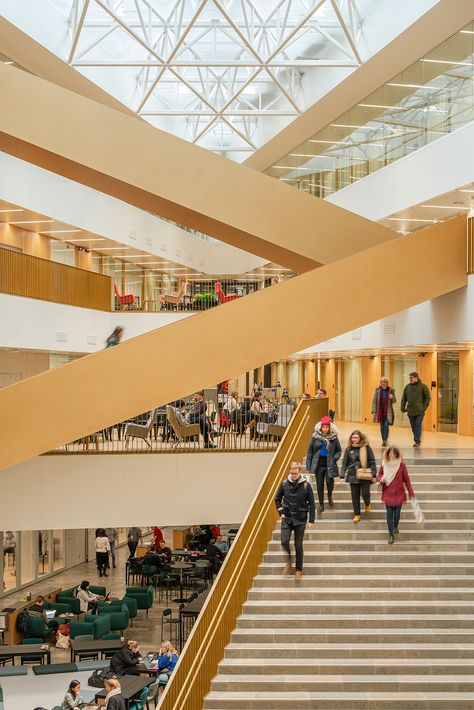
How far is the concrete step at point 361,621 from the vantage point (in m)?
12.5

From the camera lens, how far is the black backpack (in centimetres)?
2292

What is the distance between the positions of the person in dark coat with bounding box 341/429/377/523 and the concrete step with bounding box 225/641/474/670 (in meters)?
2.96

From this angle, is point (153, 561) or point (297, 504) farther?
point (153, 561)

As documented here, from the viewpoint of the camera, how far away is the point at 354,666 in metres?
11.7

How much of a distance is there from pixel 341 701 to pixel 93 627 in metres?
12.0

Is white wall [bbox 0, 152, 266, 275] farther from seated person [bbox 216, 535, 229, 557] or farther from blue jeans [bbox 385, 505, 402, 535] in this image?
blue jeans [bbox 385, 505, 402, 535]

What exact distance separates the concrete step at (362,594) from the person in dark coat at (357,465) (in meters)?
1.79

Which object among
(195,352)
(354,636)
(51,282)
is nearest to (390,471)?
(354,636)

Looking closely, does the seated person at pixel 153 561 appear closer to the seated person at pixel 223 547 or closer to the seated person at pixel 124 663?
the seated person at pixel 223 547

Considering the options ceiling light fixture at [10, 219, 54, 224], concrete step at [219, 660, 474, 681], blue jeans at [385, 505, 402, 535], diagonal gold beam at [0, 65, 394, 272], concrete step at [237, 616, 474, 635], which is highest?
ceiling light fixture at [10, 219, 54, 224]

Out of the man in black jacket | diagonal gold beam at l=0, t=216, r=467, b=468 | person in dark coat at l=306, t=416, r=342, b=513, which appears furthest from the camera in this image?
diagonal gold beam at l=0, t=216, r=467, b=468

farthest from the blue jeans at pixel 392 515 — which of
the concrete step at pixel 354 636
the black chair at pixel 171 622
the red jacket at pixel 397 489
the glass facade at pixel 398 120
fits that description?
the glass facade at pixel 398 120

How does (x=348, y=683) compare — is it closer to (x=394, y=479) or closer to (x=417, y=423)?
(x=394, y=479)

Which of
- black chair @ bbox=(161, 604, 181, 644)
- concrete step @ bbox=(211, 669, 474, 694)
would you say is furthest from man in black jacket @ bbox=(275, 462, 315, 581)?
black chair @ bbox=(161, 604, 181, 644)
